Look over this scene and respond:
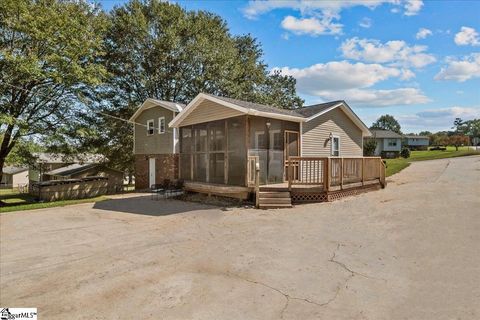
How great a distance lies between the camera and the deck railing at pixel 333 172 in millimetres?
10578

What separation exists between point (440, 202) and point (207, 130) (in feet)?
29.9

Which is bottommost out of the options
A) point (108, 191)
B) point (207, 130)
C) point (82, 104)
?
point (108, 191)

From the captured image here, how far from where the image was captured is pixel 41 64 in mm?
16094

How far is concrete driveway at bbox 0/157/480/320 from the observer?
3.70 meters

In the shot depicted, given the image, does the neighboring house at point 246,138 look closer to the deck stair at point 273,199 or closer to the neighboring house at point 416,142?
A: the deck stair at point 273,199

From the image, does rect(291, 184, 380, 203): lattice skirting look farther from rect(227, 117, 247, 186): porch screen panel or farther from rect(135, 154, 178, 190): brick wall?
rect(135, 154, 178, 190): brick wall

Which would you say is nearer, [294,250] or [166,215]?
[294,250]

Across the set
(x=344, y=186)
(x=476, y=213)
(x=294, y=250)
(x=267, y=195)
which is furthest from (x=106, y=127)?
(x=476, y=213)

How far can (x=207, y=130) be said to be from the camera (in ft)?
43.1

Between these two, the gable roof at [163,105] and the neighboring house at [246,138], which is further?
the gable roof at [163,105]

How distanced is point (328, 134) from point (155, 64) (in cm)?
1654

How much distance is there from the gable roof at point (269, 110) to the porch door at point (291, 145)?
67cm

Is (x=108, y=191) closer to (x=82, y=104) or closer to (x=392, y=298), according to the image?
(x=82, y=104)

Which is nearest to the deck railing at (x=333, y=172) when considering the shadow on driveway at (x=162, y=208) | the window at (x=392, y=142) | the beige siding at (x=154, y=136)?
the shadow on driveway at (x=162, y=208)
